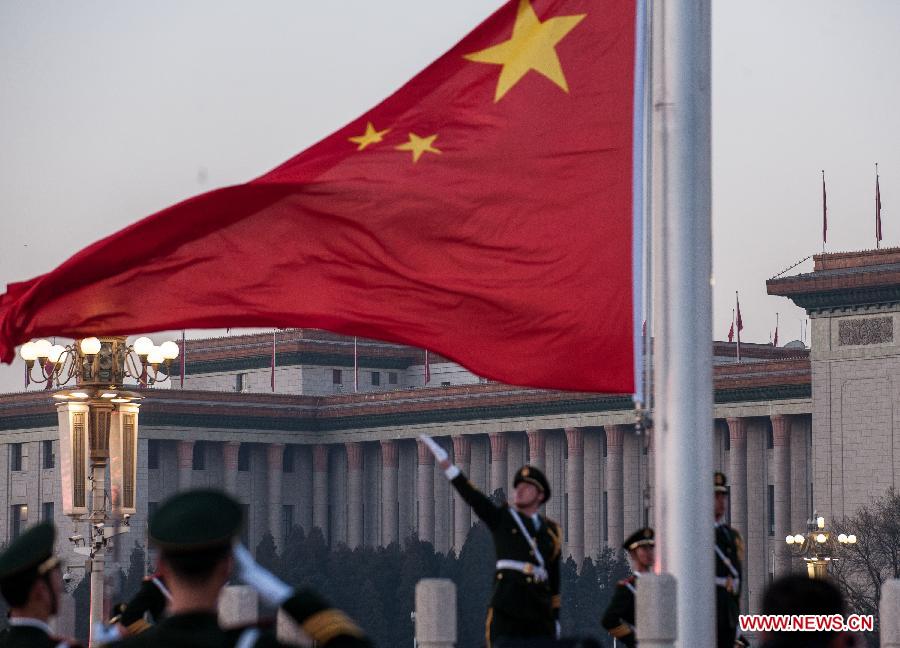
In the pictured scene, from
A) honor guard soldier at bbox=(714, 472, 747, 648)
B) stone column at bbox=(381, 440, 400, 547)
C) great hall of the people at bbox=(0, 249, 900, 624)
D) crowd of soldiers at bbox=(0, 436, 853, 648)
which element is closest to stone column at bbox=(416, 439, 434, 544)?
great hall of the people at bbox=(0, 249, 900, 624)

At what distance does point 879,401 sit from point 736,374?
12540 millimetres

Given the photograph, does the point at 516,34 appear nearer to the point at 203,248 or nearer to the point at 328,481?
the point at 203,248

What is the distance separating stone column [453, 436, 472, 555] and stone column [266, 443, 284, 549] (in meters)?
10.2

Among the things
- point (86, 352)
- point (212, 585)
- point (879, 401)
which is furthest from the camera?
point (879, 401)

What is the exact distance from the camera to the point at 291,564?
103 m

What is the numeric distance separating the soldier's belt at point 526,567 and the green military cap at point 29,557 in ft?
20.5

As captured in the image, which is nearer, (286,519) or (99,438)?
(99,438)

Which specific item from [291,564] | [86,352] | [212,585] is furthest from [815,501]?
[212,585]

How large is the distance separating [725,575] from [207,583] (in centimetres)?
1001

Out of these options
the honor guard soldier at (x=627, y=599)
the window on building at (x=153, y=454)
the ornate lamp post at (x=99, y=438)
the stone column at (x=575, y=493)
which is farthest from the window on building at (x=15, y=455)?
the honor guard soldier at (x=627, y=599)

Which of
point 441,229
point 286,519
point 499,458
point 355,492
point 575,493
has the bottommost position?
point 286,519

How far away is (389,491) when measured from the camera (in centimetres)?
11794

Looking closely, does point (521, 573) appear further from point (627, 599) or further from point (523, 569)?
point (627, 599)

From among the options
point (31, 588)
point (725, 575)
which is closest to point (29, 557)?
point (31, 588)
